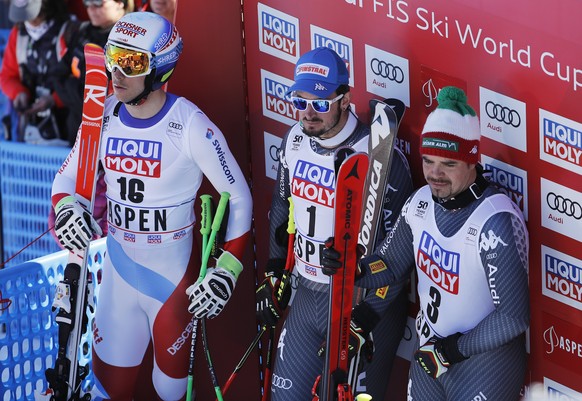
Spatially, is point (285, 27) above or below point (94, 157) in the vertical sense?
above

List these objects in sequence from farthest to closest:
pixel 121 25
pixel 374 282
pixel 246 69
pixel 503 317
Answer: pixel 246 69, pixel 121 25, pixel 374 282, pixel 503 317

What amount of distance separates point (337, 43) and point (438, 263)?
1358 mm

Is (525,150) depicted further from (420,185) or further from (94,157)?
(94,157)

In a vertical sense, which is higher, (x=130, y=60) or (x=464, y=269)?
(x=130, y=60)

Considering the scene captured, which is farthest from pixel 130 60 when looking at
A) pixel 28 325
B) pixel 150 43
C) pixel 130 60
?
pixel 28 325

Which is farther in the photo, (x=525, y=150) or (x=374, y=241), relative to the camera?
(x=374, y=241)

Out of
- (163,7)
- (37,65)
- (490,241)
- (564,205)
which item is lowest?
(490,241)

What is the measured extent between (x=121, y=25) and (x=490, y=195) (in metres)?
2.00

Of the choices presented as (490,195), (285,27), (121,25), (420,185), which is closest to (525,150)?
(490,195)

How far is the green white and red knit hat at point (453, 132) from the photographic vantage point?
4824 millimetres

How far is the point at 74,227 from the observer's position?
5.62 meters

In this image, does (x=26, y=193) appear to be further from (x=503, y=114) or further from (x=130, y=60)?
(x=503, y=114)

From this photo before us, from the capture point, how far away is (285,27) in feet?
19.5

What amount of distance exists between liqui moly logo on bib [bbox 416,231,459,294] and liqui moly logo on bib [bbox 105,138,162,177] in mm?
1421
